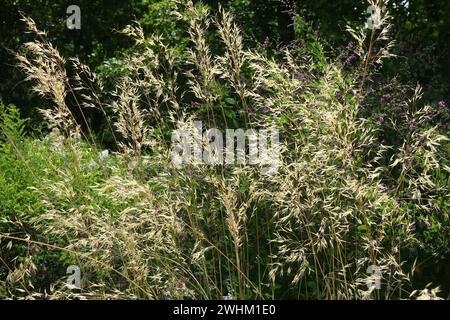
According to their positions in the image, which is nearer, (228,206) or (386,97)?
(228,206)

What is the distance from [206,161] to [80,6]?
6801mm

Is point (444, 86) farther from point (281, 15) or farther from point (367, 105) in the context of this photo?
point (281, 15)

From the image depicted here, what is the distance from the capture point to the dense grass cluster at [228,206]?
9.08 feet

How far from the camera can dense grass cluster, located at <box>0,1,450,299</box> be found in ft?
9.08

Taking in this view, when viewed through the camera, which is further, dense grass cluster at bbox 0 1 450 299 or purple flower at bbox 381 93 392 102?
purple flower at bbox 381 93 392 102

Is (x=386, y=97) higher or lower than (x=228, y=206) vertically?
higher

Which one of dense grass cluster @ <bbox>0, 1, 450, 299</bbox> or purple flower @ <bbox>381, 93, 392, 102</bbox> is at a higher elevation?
purple flower @ <bbox>381, 93, 392, 102</bbox>

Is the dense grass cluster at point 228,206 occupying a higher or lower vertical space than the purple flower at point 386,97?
lower

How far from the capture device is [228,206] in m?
2.55

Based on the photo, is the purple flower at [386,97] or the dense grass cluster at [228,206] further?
the purple flower at [386,97]

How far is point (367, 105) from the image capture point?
4.86 metres
